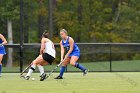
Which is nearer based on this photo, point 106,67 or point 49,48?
point 49,48

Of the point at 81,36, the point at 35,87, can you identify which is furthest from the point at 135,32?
the point at 35,87

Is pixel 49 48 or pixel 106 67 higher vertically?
pixel 49 48

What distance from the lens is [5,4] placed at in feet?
128

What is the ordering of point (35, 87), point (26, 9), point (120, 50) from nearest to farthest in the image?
point (35, 87)
point (120, 50)
point (26, 9)

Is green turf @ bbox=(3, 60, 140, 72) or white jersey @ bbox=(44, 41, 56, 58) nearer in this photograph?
white jersey @ bbox=(44, 41, 56, 58)

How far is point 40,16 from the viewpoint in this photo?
44.8 metres

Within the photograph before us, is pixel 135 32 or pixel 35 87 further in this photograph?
pixel 135 32

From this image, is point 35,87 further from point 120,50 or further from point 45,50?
point 120,50

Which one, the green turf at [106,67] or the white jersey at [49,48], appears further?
the green turf at [106,67]

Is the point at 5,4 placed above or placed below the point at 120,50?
above

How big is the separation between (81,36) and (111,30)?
2.80 m

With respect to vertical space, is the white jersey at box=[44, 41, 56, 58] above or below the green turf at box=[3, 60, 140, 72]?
above

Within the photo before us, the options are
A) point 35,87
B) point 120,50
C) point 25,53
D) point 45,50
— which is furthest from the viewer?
point 120,50

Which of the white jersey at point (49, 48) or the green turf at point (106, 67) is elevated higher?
the white jersey at point (49, 48)
